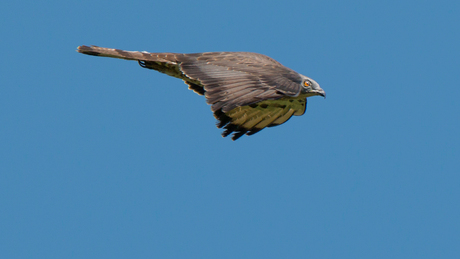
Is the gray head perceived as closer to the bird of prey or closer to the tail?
the bird of prey

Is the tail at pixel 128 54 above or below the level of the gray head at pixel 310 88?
above

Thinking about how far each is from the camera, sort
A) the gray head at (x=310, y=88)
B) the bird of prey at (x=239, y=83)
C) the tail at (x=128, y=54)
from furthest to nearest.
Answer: the tail at (x=128, y=54), the gray head at (x=310, y=88), the bird of prey at (x=239, y=83)

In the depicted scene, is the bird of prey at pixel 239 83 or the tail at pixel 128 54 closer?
the bird of prey at pixel 239 83

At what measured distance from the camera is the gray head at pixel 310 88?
12.5 meters

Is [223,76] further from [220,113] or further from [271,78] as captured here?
[220,113]

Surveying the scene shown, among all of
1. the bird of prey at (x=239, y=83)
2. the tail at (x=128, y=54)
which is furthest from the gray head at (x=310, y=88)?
the tail at (x=128, y=54)

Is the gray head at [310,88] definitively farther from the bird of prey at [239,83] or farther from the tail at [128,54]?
the tail at [128,54]

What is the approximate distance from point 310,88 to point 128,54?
3567 millimetres

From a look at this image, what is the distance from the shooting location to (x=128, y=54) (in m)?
13.2

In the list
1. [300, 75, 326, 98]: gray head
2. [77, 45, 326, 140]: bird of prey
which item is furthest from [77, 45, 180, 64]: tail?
[300, 75, 326, 98]: gray head

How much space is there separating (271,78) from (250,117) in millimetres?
2354

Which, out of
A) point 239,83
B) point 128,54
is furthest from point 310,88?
point 128,54

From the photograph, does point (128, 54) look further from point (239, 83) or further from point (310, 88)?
point (310, 88)

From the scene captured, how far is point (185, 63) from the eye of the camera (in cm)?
1277
